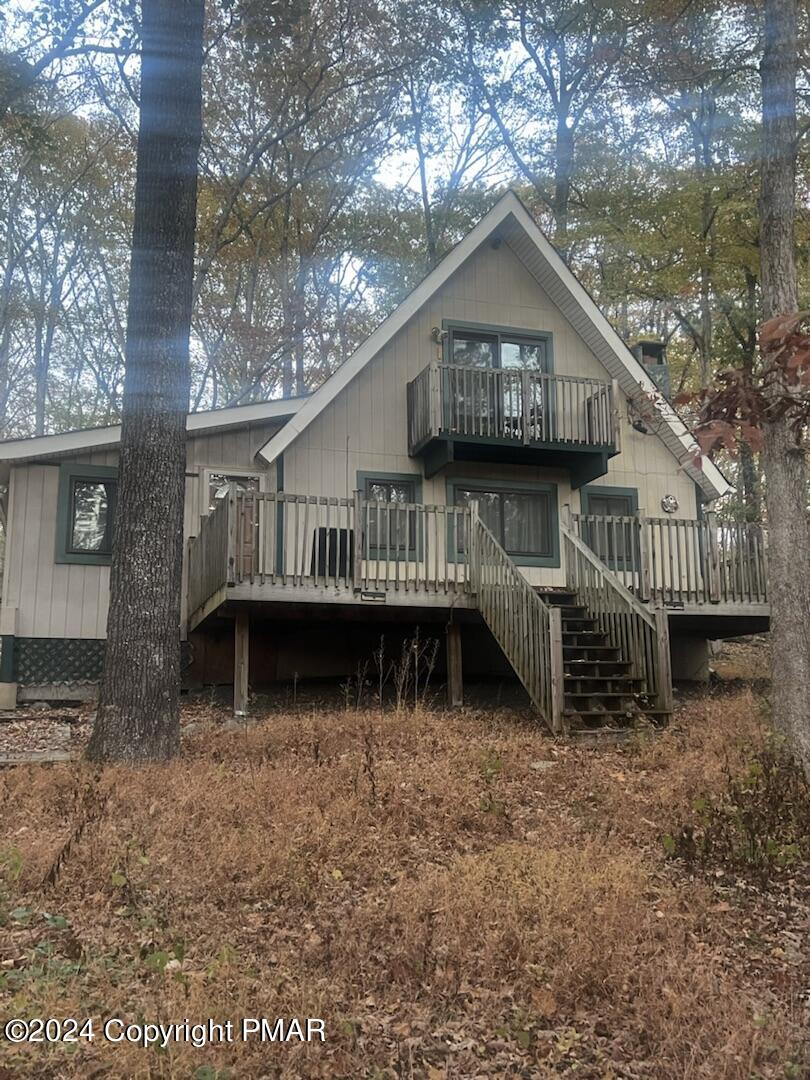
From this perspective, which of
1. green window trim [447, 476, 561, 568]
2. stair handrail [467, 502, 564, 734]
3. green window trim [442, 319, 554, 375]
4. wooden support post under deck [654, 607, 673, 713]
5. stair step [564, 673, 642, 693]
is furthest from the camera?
green window trim [442, 319, 554, 375]

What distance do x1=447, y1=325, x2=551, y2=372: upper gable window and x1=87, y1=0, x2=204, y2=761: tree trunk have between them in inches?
259

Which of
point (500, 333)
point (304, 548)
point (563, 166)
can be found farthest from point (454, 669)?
point (563, 166)

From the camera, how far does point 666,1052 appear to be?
3631 millimetres

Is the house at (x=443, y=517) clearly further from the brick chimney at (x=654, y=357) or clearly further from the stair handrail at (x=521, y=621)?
the brick chimney at (x=654, y=357)

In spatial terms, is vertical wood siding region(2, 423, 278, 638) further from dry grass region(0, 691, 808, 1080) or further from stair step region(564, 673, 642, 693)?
stair step region(564, 673, 642, 693)

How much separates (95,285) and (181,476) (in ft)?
67.9

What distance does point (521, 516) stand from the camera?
14.7 metres

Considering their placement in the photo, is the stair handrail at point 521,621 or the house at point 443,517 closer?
the stair handrail at point 521,621

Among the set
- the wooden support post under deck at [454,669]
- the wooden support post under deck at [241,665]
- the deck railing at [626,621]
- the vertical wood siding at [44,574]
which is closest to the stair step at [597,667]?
the deck railing at [626,621]

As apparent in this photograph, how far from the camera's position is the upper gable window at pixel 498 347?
1491cm

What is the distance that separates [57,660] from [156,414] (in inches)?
232

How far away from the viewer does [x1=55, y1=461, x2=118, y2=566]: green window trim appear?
1310 cm

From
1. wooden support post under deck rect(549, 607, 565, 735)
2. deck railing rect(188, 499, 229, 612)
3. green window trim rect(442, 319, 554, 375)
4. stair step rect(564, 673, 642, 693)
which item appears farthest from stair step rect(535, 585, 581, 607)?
deck railing rect(188, 499, 229, 612)

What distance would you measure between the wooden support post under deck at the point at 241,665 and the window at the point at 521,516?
4585 mm
